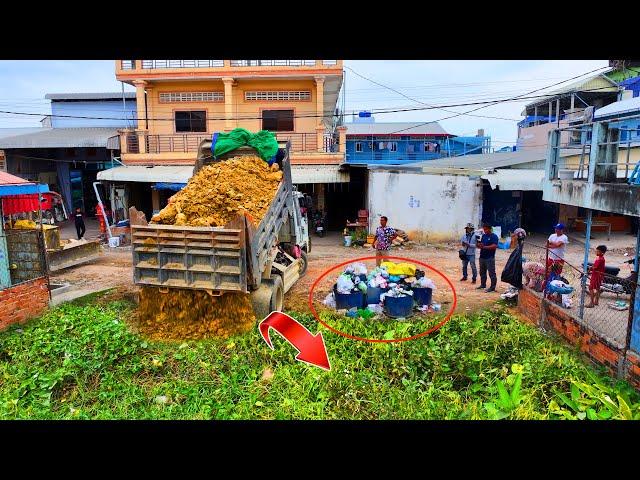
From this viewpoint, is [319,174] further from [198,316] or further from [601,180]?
[601,180]

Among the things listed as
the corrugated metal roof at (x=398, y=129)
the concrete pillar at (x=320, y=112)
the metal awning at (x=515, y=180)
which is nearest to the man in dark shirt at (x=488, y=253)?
the metal awning at (x=515, y=180)

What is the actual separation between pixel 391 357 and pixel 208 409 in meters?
2.43

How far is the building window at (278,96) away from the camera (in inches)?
668

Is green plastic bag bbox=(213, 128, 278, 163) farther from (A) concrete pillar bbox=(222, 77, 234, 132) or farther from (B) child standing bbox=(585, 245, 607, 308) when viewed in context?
(A) concrete pillar bbox=(222, 77, 234, 132)

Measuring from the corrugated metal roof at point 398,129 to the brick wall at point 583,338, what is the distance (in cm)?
2258

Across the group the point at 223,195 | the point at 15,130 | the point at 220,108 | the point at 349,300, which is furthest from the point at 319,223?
the point at 15,130

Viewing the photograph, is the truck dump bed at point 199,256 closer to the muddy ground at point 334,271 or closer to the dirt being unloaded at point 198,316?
the dirt being unloaded at point 198,316

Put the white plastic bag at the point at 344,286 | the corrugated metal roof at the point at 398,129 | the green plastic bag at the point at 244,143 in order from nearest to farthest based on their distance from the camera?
the white plastic bag at the point at 344,286
the green plastic bag at the point at 244,143
the corrugated metal roof at the point at 398,129

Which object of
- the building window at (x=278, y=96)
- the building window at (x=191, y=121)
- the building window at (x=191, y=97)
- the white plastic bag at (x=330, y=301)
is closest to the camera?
the white plastic bag at (x=330, y=301)

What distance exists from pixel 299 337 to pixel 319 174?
880cm

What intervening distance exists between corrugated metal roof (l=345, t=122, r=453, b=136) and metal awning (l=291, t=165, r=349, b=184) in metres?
14.3

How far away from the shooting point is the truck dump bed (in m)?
6.45

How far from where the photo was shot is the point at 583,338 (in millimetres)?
5977
